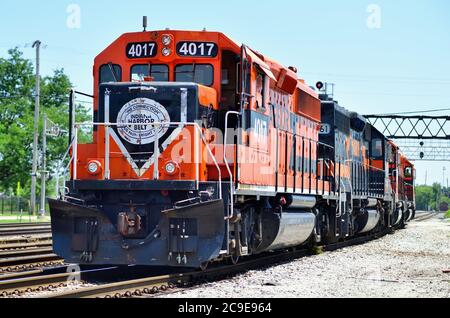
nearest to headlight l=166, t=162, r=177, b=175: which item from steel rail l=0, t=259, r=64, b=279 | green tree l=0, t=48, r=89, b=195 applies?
steel rail l=0, t=259, r=64, b=279

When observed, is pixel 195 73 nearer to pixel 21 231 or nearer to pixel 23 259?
pixel 23 259

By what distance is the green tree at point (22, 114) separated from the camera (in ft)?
184

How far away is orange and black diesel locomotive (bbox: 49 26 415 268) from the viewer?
1132cm

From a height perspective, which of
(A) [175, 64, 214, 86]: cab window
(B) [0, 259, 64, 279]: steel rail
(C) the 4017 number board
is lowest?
(B) [0, 259, 64, 279]: steel rail

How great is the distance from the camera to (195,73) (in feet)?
41.0

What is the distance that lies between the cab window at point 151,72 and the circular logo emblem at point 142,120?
855 millimetres

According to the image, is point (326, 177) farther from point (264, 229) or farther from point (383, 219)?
point (383, 219)

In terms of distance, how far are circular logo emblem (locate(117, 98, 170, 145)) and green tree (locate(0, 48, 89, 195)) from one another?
43.8m

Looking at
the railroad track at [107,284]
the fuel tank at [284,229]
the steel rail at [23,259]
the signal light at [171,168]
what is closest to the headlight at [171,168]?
the signal light at [171,168]

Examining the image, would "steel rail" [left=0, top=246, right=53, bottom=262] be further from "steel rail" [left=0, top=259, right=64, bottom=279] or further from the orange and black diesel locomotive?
the orange and black diesel locomotive

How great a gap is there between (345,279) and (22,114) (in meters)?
50.7

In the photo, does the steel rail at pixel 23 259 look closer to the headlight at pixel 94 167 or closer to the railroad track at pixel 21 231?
the headlight at pixel 94 167
